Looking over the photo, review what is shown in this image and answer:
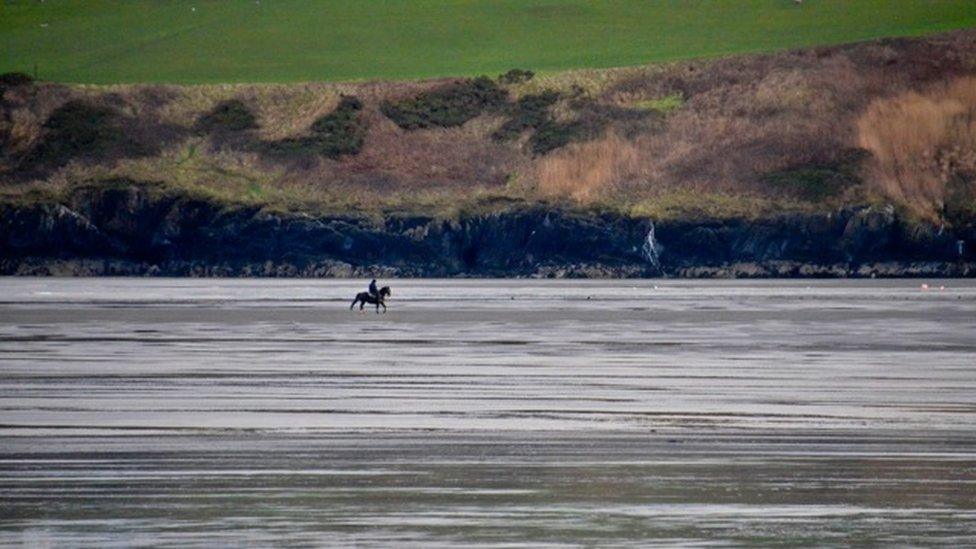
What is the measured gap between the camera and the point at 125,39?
453ft

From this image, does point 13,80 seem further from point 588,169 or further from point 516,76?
point 588,169

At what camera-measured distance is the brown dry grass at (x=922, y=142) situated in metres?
112

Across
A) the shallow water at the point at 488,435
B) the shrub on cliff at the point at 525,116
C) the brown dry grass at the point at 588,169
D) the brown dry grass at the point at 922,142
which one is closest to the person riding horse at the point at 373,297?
the shallow water at the point at 488,435

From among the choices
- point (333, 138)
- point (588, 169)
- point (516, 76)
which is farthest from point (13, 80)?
point (588, 169)

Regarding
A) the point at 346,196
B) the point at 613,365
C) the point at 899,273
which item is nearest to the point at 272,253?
the point at 346,196

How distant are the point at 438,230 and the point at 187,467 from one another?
90521 millimetres

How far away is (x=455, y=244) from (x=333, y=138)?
17.4 meters

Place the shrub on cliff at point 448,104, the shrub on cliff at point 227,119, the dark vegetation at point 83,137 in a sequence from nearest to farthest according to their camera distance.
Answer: the dark vegetation at point 83,137, the shrub on cliff at point 448,104, the shrub on cliff at point 227,119

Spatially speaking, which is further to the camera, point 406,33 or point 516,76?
point 406,33

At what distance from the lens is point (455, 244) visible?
109500 mm

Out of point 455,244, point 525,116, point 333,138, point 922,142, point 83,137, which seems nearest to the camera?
point 455,244

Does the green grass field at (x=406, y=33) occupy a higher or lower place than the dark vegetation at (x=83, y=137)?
higher

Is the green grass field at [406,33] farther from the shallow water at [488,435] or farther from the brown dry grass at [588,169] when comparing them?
the shallow water at [488,435]

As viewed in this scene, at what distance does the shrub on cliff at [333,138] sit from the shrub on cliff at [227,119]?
2453mm
